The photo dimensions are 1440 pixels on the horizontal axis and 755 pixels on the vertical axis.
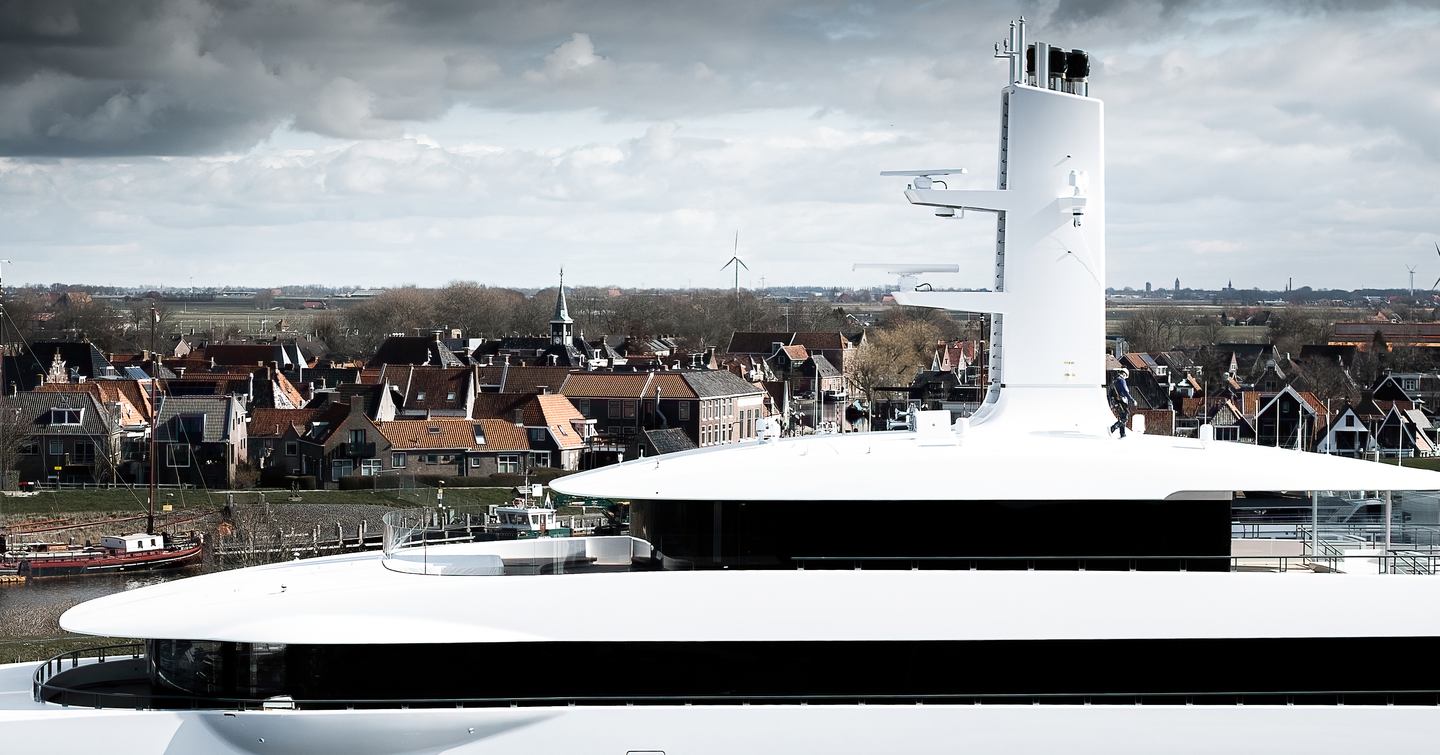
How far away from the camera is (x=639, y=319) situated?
130500mm

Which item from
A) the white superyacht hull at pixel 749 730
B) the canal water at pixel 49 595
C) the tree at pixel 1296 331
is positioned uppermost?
the tree at pixel 1296 331

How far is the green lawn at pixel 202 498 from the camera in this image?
163 feet

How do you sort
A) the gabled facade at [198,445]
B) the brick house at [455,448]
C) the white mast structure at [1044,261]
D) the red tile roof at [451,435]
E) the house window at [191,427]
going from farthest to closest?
the house window at [191,427] < the gabled facade at [198,445] < the red tile roof at [451,435] < the brick house at [455,448] < the white mast structure at [1044,261]

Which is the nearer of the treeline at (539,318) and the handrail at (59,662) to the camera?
the handrail at (59,662)

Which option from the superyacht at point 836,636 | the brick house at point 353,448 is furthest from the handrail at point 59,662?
the brick house at point 353,448

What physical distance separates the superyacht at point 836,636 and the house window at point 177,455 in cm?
4596

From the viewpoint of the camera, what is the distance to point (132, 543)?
41938mm

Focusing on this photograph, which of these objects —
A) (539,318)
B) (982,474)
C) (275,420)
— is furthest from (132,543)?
(539,318)

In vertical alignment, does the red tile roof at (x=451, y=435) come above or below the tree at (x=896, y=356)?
below

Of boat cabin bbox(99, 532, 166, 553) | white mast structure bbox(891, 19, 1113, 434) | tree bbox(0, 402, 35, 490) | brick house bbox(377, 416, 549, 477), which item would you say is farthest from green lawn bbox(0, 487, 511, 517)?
white mast structure bbox(891, 19, 1113, 434)

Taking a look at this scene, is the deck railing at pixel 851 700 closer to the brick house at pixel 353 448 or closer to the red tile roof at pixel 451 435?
the red tile roof at pixel 451 435

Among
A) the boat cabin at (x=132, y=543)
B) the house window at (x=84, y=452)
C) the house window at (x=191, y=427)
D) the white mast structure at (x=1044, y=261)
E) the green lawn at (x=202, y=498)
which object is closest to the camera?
the white mast structure at (x=1044, y=261)

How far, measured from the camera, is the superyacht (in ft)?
43.0

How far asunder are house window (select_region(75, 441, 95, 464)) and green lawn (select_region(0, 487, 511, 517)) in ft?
16.6
